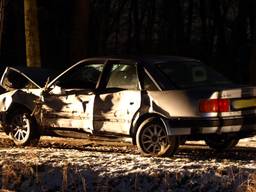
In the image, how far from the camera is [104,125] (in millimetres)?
11336

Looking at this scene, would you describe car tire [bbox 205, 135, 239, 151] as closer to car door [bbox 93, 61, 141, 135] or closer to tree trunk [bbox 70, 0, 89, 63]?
car door [bbox 93, 61, 141, 135]

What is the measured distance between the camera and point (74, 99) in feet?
38.5

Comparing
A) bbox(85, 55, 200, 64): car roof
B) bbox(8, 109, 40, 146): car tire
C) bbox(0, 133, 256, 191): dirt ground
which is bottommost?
bbox(0, 133, 256, 191): dirt ground

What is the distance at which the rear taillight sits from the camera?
33.7 ft

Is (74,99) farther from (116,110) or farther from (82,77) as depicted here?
(116,110)

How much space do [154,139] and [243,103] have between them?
136 centimetres

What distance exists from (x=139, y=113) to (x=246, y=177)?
2.67m

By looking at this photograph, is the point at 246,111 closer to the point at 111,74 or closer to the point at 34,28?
the point at 111,74

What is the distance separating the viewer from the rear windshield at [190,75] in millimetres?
10875

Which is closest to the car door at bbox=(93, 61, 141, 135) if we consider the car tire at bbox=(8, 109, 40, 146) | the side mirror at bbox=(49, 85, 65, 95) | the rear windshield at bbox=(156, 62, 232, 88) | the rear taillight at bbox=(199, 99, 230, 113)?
the rear windshield at bbox=(156, 62, 232, 88)

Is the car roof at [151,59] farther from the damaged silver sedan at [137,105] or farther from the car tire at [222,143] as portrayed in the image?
the car tire at [222,143]

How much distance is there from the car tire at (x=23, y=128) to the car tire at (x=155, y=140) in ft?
7.29

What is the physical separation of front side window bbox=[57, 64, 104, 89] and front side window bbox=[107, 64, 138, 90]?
0.89 feet

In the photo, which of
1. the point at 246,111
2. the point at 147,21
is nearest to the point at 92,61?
the point at 246,111
